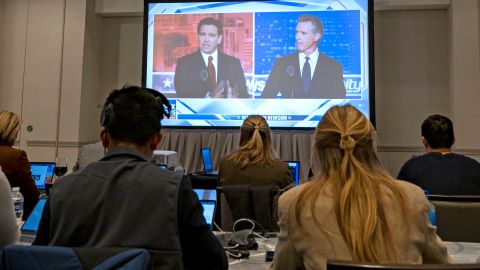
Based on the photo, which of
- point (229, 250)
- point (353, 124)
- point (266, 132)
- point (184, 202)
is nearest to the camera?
point (184, 202)

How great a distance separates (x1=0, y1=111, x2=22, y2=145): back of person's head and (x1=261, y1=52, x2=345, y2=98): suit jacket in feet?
9.53

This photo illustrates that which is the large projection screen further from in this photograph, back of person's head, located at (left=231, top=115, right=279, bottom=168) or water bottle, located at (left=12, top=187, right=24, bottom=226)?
water bottle, located at (left=12, top=187, right=24, bottom=226)

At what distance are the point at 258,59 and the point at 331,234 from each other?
4.17 m

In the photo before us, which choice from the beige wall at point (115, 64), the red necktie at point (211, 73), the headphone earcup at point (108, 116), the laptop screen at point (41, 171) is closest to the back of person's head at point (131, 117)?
the headphone earcup at point (108, 116)

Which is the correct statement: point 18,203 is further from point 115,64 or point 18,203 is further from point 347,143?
point 115,64

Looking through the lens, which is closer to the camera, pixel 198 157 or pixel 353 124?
pixel 353 124

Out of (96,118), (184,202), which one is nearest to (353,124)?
(184,202)

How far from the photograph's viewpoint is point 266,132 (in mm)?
2488

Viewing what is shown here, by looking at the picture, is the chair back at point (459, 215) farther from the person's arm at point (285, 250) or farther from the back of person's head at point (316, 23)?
the back of person's head at point (316, 23)

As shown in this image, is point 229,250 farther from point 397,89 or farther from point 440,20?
point 440,20

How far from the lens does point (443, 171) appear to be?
7.09 feet

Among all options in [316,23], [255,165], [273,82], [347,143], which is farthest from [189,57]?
[347,143]

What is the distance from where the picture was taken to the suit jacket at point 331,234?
1000 mm

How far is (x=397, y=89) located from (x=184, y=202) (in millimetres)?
4734
